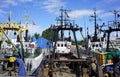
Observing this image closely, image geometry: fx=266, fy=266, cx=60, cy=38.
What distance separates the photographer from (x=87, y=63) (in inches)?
466

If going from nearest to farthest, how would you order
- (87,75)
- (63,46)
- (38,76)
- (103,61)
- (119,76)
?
1. (38,76)
2. (119,76)
3. (87,75)
4. (103,61)
5. (63,46)

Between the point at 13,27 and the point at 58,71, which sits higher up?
the point at 13,27

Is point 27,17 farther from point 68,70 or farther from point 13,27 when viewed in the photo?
point 68,70

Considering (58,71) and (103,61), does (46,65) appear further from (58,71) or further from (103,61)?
(103,61)

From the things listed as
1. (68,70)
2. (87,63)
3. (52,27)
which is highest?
(52,27)

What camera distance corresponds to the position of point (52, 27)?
18156 mm

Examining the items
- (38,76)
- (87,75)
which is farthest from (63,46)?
(38,76)

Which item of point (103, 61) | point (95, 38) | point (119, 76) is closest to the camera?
point (119, 76)

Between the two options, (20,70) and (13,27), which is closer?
(20,70)

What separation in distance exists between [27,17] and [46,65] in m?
26.0

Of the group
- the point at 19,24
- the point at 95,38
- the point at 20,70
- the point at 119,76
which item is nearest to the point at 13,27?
the point at 19,24

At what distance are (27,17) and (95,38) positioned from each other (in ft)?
37.3

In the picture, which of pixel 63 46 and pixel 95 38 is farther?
pixel 95 38

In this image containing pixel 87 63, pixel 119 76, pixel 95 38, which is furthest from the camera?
pixel 95 38
